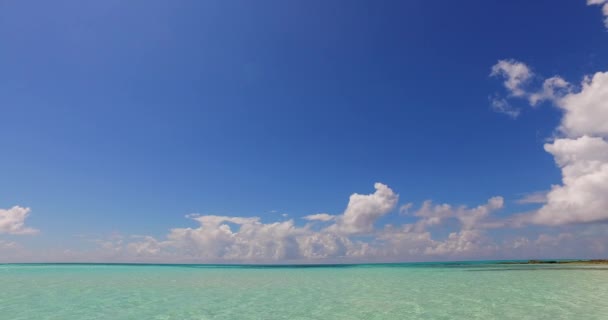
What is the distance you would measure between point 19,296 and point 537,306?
3053cm

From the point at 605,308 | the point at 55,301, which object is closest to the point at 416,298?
the point at 605,308

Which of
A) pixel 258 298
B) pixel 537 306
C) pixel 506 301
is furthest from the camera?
pixel 258 298

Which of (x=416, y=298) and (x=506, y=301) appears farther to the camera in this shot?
(x=416, y=298)

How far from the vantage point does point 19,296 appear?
21375 millimetres

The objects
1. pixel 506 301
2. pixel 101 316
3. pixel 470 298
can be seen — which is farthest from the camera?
pixel 470 298

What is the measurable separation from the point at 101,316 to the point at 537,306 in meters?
20.8

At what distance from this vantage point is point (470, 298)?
19.4m

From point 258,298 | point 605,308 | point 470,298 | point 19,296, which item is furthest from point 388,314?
point 19,296

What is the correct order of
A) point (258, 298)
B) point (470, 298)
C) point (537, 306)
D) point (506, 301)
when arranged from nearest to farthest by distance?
point (537, 306)
point (506, 301)
point (470, 298)
point (258, 298)

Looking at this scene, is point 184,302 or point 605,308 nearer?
point 605,308

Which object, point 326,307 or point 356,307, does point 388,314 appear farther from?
point 326,307

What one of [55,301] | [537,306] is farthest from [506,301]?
[55,301]

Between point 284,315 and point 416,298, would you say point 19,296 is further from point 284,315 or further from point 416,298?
point 416,298

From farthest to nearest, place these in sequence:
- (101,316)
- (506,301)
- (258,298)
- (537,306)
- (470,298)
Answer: (258,298) → (470,298) → (506,301) → (537,306) → (101,316)
